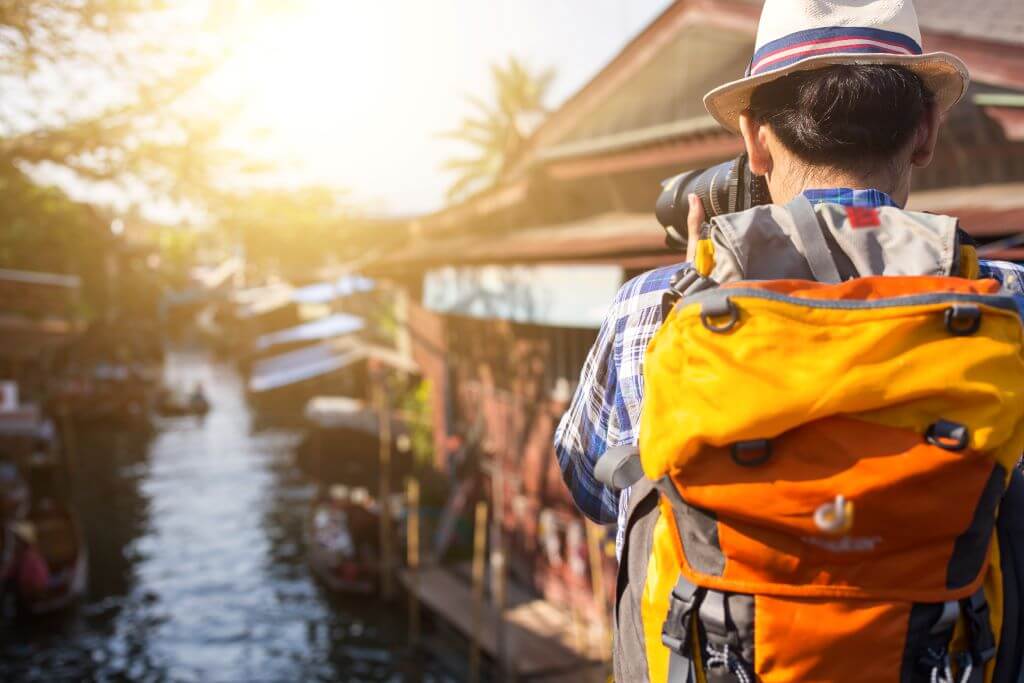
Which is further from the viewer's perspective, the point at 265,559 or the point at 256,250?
the point at 256,250

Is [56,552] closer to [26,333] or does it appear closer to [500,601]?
[26,333]

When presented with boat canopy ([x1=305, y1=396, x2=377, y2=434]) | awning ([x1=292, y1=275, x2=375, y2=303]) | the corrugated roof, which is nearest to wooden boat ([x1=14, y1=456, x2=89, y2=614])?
boat canopy ([x1=305, y1=396, x2=377, y2=434])

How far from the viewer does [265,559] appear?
768 inches

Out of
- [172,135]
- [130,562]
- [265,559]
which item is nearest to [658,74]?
[172,135]

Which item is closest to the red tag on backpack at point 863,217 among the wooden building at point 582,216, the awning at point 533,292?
the wooden building at point 582,216

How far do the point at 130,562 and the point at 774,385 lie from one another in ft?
68.2

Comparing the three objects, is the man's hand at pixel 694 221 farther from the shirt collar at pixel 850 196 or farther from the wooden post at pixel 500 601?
the wooden post at pixel 500 601

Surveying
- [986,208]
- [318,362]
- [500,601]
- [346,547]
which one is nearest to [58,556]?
[346,547]

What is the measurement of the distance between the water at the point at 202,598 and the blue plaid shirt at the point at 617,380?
1224 centimetres

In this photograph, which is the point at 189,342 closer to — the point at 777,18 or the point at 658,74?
the point at 658,74

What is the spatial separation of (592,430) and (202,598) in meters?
17.8

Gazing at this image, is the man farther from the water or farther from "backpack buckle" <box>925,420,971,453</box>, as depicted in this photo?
the water

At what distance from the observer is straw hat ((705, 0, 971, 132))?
55.5 inches

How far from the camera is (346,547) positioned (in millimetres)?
15859
